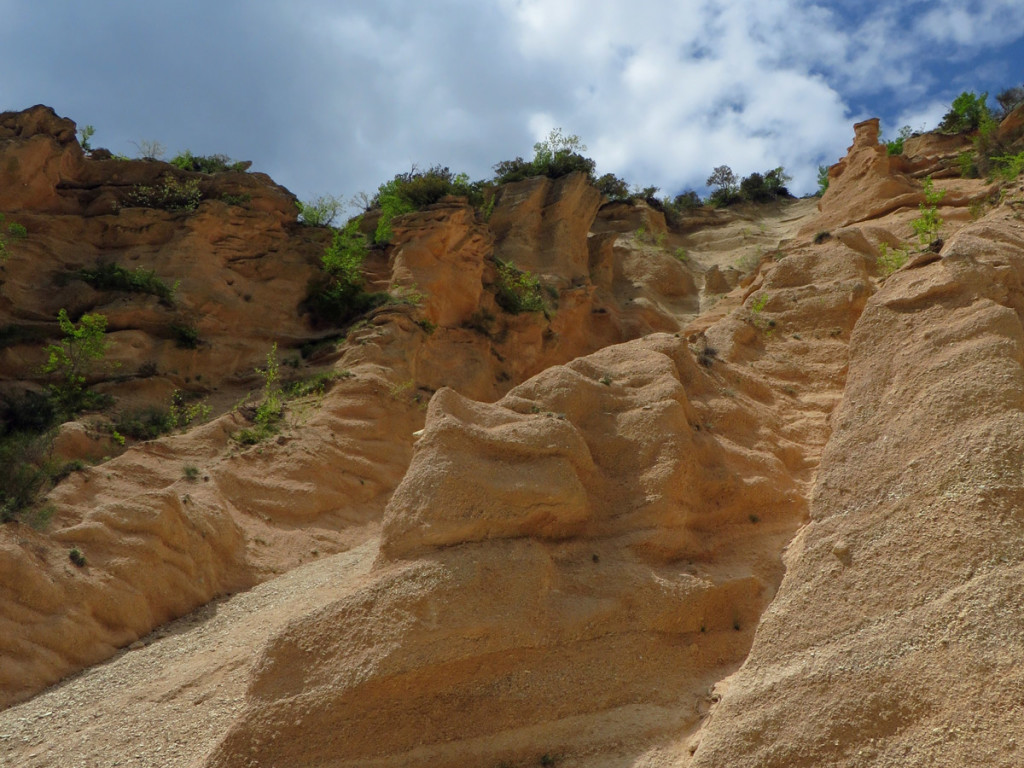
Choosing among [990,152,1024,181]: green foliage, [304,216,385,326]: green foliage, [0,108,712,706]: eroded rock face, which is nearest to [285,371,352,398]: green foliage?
[0,108,712,706]: eroded rock face

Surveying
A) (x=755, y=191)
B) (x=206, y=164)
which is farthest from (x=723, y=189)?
(x=206, y=164)

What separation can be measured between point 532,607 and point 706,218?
2950 centimetres

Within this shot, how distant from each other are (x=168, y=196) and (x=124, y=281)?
3.49 m

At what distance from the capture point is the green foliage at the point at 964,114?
2719 cm

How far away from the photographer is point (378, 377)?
18.5 meters

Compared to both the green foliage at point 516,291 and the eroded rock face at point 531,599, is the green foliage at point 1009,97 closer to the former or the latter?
the green foliage at point 516,291

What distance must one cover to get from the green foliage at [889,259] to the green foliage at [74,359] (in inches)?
558

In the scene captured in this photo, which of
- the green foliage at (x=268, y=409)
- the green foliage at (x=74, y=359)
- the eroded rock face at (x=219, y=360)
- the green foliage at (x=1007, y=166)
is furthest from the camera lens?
the green foliage at (x=1007, y=166)

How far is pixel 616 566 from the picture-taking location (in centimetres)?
859

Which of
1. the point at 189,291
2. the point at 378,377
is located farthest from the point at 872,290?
the point at 189,291

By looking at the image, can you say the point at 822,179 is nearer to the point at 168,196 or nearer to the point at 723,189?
the point at 723,189

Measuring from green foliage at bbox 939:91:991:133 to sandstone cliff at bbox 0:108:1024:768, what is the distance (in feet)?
43.0

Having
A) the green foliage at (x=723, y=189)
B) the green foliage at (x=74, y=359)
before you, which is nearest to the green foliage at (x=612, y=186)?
the green foliage at (x=723, y=189)

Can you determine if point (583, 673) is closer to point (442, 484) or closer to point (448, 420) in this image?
point (442, 484)
